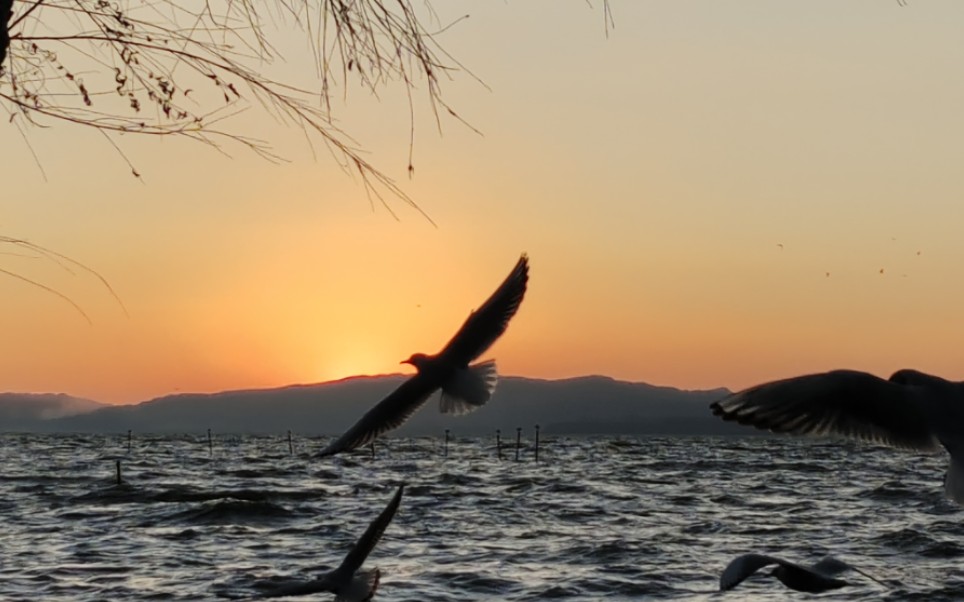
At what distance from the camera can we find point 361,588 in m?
7.14

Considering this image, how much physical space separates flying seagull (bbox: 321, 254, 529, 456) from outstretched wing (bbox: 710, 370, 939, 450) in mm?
1679

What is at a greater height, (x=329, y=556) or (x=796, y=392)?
(x=796, y=392)

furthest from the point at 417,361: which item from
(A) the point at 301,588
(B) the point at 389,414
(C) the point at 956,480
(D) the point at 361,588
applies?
(C) the point at 956,480

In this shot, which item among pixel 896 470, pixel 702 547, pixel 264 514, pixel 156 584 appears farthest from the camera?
pixel 896 470

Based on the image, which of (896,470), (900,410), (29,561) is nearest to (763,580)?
(29,561)

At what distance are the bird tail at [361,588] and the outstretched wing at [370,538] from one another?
8 cm

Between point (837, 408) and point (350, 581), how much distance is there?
3351 millimetres

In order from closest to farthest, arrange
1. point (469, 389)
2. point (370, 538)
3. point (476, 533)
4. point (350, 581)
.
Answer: point (469, 389) → point (370, 538) → point (350, 581) → point (476, 533)

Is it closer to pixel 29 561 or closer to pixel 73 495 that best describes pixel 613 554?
pixel 29 561

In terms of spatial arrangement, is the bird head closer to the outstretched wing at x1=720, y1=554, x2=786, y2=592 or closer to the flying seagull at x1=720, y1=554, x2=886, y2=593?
the flying seagull at x1=720, y1=554, x2=886, y2=593

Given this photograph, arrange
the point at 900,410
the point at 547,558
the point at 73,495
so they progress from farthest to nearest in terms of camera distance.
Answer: the point at 73,495
the point at 547,558
the point at 900,410

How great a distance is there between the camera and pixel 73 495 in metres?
41.2

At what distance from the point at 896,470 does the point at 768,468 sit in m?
6.85

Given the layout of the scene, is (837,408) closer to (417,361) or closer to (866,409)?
(866,409)
